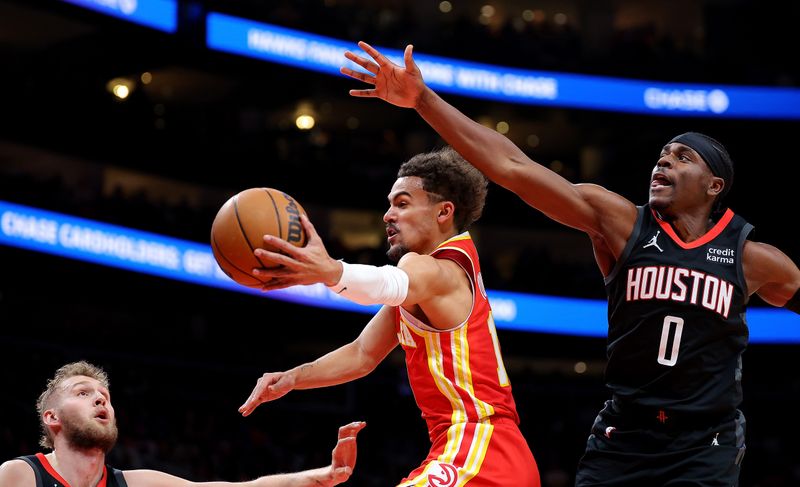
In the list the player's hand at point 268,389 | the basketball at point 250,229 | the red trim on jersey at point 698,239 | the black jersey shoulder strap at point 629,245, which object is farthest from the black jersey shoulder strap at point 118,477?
the red trim on jersey at point 698,239

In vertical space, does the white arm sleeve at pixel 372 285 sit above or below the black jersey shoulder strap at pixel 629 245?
below

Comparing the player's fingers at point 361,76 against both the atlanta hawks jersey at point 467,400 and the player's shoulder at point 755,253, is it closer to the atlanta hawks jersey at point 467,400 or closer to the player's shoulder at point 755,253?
the atlanta hawks jersey at point 467,400

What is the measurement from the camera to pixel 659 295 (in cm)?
411

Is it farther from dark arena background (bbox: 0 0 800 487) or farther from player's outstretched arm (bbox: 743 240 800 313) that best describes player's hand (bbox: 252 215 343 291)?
dark arena background (bbox: 0 0 800 487)

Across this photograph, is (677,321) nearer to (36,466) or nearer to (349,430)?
(349,430)

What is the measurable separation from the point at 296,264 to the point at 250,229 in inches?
10.2

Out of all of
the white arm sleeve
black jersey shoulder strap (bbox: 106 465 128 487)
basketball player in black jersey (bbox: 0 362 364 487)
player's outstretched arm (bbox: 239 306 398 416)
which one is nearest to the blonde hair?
basketball player in black jersey (bbox: 0 362 364 487)

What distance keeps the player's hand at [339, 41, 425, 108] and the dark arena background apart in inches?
343

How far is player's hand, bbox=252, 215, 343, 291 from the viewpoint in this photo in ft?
11.2

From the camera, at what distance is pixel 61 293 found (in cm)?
1761

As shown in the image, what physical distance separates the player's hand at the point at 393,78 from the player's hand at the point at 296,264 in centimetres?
76

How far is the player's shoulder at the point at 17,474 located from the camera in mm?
4599

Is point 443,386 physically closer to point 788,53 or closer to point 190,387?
point 190,387

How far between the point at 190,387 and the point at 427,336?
13.9 m
